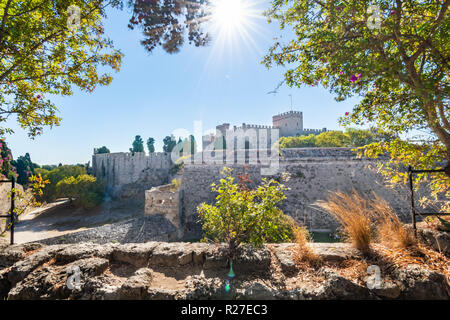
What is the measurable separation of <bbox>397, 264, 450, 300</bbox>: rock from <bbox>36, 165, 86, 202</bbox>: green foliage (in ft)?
107

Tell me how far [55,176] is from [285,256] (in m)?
34.5

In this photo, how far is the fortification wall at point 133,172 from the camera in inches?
1268

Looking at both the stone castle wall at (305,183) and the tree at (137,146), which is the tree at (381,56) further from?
the tree at (137,146)

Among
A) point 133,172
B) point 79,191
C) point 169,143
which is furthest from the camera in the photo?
point 169,143

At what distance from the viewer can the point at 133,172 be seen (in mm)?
34594

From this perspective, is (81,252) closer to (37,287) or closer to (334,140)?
(37,287)

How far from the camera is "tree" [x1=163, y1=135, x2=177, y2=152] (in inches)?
1551

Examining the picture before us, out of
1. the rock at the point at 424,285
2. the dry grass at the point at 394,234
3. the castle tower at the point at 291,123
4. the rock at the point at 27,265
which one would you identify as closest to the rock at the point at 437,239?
the dry grass at the point at 394,234

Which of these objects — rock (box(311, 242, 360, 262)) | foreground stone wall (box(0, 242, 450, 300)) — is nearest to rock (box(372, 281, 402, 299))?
foreground stone wall (box(0, 242, 450, 300))

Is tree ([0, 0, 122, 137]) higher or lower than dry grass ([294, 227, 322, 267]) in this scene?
higher

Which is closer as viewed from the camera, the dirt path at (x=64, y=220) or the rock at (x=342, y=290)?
the rock at (x=342, y=290)

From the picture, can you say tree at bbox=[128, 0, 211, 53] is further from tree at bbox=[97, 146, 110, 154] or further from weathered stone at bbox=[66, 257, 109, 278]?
tree at bbox=[97, 146, 110, 154]

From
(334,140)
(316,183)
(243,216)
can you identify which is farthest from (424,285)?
(334,140)

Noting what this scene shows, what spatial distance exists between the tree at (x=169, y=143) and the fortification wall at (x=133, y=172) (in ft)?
16.6
